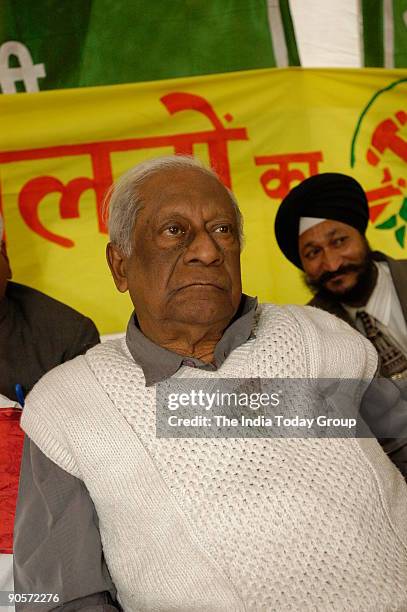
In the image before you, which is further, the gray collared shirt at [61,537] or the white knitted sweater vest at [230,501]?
the gray collared shirt at [61,537]

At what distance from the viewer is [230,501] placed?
1.46 meters

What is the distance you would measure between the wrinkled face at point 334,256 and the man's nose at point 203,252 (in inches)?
57.4

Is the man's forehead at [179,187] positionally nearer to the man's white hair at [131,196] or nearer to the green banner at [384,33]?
the man's white hair at [131,196]

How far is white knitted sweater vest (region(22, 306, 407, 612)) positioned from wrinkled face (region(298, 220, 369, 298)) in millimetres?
1399

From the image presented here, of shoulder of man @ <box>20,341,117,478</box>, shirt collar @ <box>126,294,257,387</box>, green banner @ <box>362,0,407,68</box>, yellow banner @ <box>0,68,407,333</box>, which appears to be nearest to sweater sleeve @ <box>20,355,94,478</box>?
shoulder of man @ <box>20,341,117,478</box>

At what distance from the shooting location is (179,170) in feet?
5.57

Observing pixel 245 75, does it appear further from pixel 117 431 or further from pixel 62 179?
pixel 117 431

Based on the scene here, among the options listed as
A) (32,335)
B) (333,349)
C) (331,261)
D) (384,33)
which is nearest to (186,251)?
(333,349)

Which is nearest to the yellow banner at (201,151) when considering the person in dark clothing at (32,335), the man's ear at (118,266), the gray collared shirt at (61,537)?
the person in dark clothing at (32,335)

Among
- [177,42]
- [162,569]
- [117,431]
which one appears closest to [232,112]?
[177,42]

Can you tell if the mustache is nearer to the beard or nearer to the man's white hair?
the beard

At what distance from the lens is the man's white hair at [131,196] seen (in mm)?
1699

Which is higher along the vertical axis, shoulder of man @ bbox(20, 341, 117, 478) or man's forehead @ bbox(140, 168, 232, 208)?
man's forehead @ bbox(140, 168, 232, 208)

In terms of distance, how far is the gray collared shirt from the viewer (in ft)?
4.96
